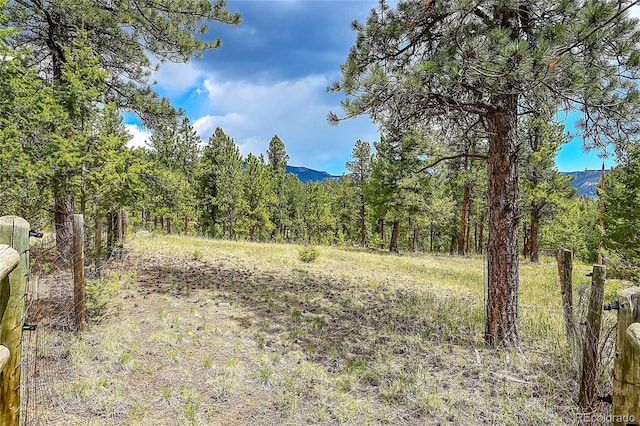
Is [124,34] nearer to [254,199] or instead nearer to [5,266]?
[5,266]

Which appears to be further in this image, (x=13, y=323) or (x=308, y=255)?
(x=308, y=255)

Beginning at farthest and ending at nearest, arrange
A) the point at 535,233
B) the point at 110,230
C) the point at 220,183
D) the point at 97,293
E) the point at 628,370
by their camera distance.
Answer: the point at 220,183, the point at 535,233, the point at 110,230, the point at 97,293, the point at 628,370

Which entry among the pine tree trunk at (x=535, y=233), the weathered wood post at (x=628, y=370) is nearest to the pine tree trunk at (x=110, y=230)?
the weathered wood post at (x=628, y=370)

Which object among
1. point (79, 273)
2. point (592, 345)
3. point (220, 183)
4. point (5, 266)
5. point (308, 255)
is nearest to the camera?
point (5, 266)

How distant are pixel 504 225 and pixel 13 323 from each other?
19.0ft

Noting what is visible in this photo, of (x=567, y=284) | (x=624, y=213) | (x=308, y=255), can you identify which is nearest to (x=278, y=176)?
(x=308, y=255)

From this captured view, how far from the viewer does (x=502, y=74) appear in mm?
4301

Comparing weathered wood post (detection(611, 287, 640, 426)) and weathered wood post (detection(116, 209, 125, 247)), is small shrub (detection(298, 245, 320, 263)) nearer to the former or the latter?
weathered wood post (detection(116, 209, 125, 247))

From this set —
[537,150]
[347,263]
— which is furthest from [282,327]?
[537,150]

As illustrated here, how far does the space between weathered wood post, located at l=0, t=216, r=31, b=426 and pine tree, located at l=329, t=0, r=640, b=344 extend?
4.59 m

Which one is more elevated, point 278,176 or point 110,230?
point 278,176

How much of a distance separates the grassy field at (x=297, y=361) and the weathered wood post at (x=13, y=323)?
180 centimetres

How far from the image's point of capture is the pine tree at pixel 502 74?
14.0ft

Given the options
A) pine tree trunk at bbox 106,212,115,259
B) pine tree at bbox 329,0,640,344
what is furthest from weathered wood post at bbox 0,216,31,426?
pine tree trunk at bbox 106,212,115,259
